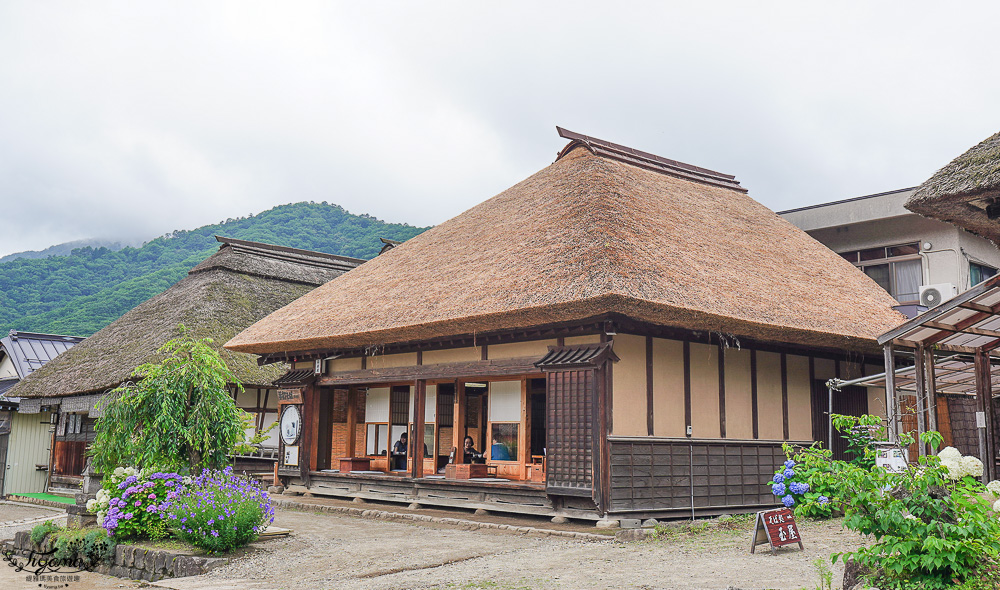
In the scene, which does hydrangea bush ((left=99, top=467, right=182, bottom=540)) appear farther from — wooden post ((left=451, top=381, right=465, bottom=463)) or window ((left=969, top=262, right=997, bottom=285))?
window ((left=969, top=262, right=997, bottom=285))

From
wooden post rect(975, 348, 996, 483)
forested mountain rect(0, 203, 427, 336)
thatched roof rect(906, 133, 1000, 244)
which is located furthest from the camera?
forested mountain rect(0, 203, 427, 336)

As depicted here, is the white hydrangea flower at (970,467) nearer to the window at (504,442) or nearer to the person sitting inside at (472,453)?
the window at (504,442)

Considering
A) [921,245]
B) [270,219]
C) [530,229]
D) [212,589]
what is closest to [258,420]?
[530,229]

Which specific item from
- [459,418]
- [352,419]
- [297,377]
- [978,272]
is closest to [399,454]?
[352,419]

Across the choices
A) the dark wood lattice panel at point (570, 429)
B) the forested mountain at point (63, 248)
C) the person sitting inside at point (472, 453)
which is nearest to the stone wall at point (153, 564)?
the dark wood lattice panel at point (570, 429)

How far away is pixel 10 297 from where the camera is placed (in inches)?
1688

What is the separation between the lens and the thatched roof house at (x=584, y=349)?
10156 mm

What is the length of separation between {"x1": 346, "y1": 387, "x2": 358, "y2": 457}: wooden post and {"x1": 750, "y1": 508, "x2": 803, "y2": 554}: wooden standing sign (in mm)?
9496

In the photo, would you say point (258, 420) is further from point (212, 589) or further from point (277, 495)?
point (212, 589)

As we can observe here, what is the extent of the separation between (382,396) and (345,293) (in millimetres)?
2133

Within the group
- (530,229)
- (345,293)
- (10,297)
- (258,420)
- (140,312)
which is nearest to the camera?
(530,229)

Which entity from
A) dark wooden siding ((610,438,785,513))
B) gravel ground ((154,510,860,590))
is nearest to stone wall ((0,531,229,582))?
gravel ground ((154,510,860,590))

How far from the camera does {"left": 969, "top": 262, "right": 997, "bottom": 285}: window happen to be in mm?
16384

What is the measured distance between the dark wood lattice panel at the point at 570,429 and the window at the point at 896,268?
9739 millimetres
